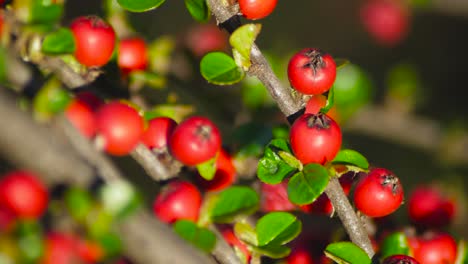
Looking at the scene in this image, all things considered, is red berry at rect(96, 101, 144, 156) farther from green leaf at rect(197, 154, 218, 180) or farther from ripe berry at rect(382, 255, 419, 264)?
ripe berry at rect(382, 255, 419, 264)

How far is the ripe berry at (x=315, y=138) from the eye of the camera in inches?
41.9

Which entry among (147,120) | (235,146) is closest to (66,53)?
(147,120)

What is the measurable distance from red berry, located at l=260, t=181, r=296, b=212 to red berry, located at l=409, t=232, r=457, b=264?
8.7 inches

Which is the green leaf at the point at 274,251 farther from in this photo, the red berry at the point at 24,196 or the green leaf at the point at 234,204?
the red berry at the point at 24,196

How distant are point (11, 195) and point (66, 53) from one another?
298 millimetres

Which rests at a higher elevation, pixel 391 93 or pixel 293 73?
pixel 293 73

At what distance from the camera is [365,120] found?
219 centimetres

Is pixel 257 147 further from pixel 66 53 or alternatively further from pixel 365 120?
pixel 365 120

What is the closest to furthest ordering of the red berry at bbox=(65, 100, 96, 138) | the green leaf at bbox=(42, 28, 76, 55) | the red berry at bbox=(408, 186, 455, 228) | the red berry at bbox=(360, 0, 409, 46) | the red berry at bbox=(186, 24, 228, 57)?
the green leaf at bbox=(42, 28, 76, 55)
the red berry at bbox=(65, 100, 96, 138)
the red berry at bbox=(408, 186, 455, 228)
the red berry at bbox=(186, 24, 228, 57)
the red berry at bbox=(360, 0, 409, 46)

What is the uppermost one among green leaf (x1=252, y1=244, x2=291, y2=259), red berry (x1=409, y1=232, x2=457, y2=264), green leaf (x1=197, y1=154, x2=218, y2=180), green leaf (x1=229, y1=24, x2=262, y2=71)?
→ green leaf (x1=229, y1=24, x2=262, y2=71)

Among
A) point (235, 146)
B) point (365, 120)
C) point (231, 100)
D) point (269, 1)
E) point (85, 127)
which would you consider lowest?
point (365, 120)

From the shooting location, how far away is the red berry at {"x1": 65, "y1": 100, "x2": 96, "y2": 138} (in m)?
1.31

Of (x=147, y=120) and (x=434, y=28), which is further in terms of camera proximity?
(x=434, y=28)

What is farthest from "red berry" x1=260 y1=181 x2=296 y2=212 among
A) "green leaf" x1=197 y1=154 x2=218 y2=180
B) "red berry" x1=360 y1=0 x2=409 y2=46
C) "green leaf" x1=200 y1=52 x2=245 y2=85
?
"red berry" x1=360 y1=0 x2=409 y2=46
